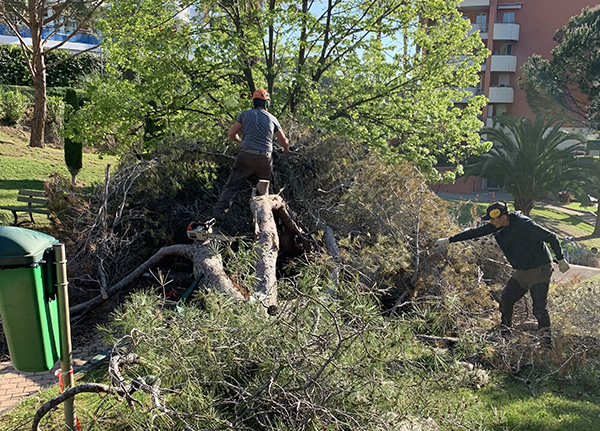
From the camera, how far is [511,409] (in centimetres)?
489

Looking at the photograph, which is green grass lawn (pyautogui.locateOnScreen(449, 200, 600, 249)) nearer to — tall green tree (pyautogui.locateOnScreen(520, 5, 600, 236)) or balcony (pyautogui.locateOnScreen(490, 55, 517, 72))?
tall green tree (pyautogui.locateOnScreen(520, 5, 600, 236))

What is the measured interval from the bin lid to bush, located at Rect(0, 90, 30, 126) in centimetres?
1888

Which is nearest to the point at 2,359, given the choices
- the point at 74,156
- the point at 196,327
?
the point at 196,327

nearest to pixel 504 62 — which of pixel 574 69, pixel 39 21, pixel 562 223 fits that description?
pixel 574 69

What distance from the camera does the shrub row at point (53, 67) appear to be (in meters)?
23.8

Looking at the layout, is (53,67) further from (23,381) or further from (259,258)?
(259,258)

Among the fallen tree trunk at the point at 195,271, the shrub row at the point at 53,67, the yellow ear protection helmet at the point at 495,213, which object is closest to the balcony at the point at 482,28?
the shrub row at the point at 53,67

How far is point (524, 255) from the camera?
6.42m

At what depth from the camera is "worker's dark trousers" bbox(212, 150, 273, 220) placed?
7035 mm

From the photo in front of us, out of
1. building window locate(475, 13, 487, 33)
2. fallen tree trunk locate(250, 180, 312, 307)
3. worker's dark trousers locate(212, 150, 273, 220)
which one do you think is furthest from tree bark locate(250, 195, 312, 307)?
building window locate(475, 13, 487, 33)

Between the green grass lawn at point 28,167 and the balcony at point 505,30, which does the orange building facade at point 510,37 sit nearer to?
the balcony at point 505,30

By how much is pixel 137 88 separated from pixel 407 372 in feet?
29.3

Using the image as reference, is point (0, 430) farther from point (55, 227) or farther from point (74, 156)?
point (74, 156)

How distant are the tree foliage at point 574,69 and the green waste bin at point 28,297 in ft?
89.2
